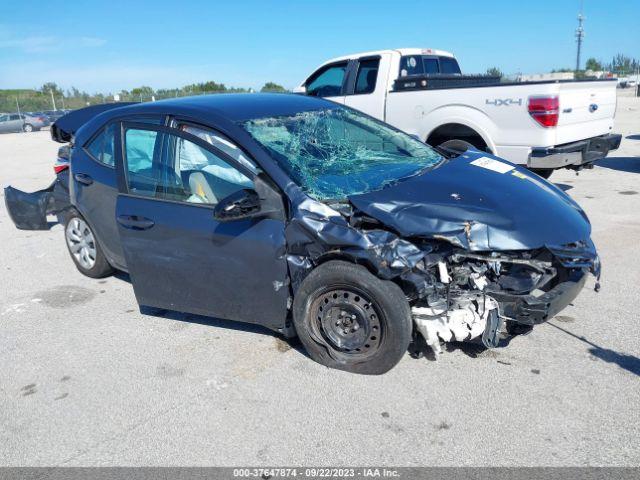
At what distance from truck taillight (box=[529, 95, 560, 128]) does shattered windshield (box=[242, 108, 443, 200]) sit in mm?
2379

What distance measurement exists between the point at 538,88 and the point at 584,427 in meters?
4.64

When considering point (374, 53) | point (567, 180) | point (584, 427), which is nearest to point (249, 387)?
point (584, 427)

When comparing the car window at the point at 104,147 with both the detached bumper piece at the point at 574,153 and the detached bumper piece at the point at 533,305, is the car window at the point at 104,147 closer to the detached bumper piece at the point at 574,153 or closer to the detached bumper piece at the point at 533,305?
the detached bumper piece at the point at 533,305

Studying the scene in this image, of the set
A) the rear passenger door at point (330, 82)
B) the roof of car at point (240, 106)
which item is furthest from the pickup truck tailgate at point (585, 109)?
the rear passenger door at point (330, 82)

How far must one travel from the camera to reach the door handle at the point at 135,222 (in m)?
3.98

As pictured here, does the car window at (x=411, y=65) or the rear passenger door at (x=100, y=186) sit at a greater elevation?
the car window at (x=411, y=65)

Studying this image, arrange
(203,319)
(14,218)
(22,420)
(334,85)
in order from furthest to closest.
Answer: (334,85)
(14,218)
(203,319)
(22,420)

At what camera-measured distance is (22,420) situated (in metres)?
3.32

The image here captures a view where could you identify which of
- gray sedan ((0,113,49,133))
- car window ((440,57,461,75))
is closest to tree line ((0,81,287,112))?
gray sedan ((0,113,49,133))

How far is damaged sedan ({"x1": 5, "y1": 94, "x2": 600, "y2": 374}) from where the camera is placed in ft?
11.1

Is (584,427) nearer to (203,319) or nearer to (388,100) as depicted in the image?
(203,319)

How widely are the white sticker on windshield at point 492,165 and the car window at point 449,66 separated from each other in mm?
5570

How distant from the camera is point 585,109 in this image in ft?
22.7

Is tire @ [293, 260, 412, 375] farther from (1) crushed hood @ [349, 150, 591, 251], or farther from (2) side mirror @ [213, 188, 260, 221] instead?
(2) side mirror @ [213, 188, 260, 221]
